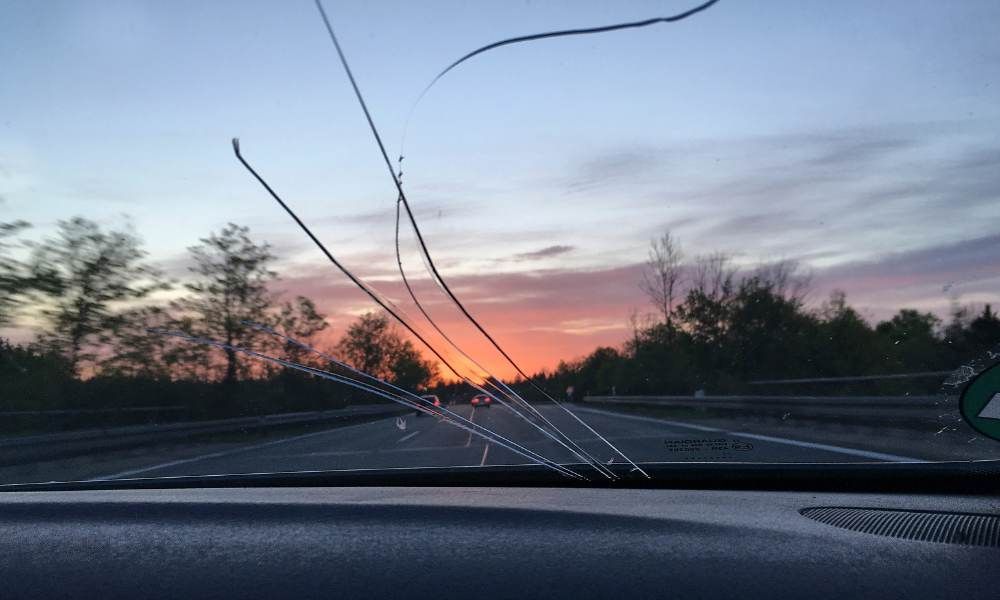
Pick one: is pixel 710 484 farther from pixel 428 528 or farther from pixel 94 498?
pixel 94 498

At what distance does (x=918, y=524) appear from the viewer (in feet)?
7.66

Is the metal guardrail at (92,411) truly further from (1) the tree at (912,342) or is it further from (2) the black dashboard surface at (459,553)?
(1) the tree at (912,342)

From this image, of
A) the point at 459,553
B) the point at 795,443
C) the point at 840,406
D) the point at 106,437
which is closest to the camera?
the point at 459,553

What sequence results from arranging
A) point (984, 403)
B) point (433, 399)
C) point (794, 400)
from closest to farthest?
1. point (984, 403)
2. point (433, 399)
3. point (794, 400)

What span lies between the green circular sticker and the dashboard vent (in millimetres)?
286

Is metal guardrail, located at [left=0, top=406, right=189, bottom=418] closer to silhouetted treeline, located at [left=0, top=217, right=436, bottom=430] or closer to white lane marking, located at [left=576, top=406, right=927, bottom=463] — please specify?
silhouetted treeline, located at [left=0, top=217, right=436, bottom=430]

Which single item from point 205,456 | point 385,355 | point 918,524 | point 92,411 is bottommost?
point 205,456

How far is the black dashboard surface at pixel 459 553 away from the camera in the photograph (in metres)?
1.82

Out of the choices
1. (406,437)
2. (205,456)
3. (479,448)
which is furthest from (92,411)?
(406,437)

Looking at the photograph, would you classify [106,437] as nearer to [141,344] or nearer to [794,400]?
[141,344]

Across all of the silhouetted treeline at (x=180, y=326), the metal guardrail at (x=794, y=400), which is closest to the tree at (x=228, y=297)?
the silhouetted treeline at (x=180, y=326)

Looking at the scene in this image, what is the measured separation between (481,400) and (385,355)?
1.60ft

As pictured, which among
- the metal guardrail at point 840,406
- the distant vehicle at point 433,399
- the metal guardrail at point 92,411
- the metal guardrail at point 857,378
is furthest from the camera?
the metal guardrail at point 92,411

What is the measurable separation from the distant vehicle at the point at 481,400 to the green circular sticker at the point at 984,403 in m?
1.74
